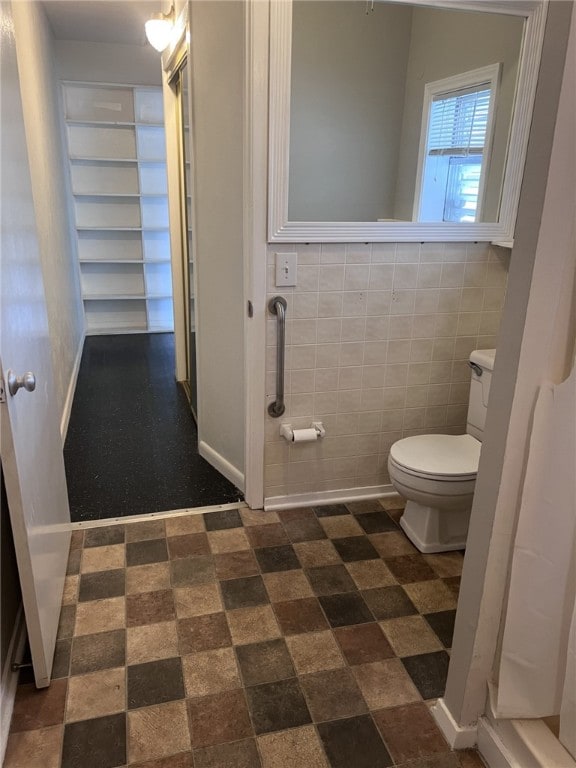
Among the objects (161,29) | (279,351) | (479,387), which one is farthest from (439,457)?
(161,29)

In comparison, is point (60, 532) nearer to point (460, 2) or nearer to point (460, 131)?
point (460, 131)

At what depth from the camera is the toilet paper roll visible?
2.49m

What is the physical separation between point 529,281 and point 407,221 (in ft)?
4.39

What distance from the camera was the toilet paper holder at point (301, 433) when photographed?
8.19ft

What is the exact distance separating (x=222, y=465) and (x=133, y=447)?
62 centimetres

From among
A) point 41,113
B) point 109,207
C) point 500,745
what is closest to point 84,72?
point 109,207

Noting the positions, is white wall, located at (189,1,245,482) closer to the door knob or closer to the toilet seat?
the toilet seat

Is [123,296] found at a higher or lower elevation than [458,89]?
lower

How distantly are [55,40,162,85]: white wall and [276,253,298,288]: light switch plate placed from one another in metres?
3.82

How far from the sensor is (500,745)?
56.9 inches

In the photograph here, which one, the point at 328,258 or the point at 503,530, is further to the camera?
the point at 328,258

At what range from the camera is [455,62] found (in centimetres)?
240

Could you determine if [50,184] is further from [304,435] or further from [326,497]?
[326,497]

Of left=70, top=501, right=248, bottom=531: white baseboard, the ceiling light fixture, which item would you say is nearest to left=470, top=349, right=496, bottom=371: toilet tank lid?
left=70, top=501, right=248, bottom=531: white baseboard
